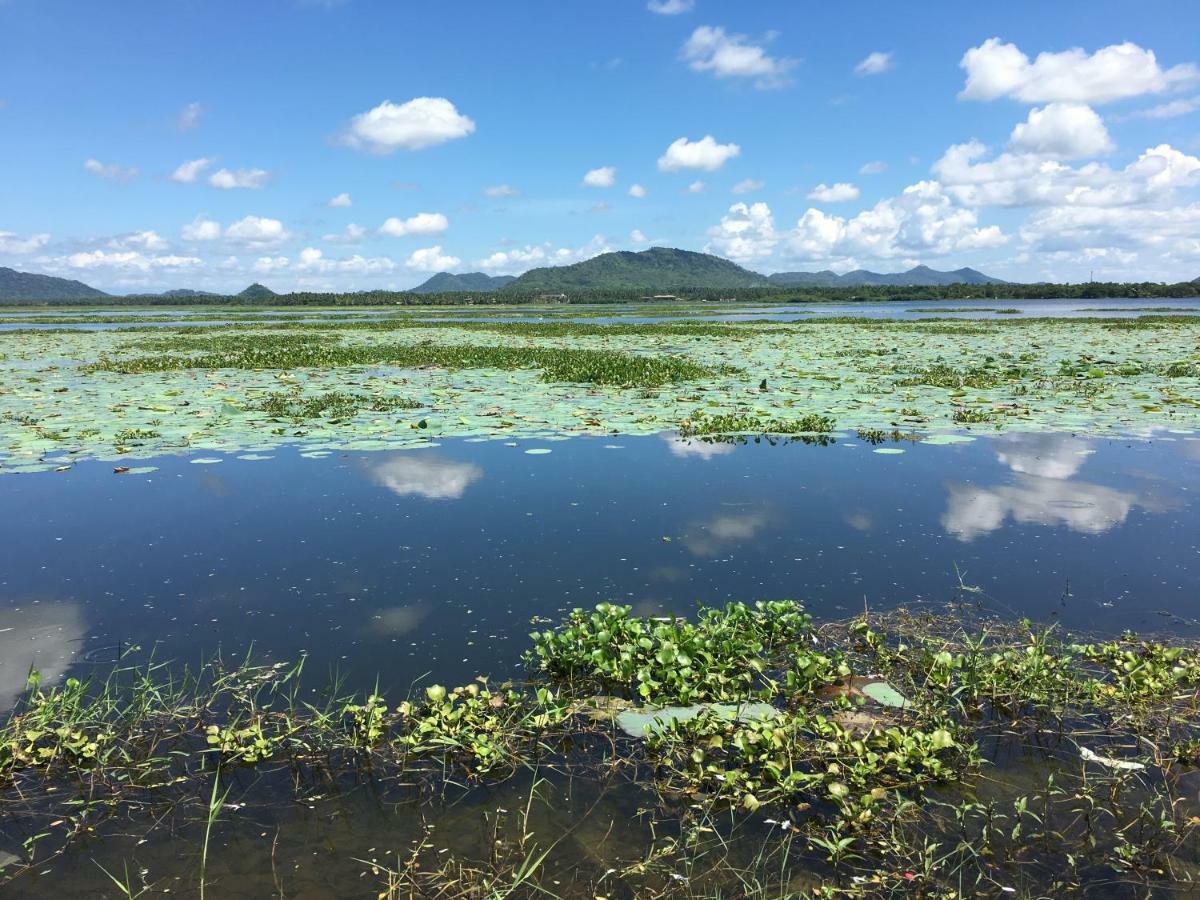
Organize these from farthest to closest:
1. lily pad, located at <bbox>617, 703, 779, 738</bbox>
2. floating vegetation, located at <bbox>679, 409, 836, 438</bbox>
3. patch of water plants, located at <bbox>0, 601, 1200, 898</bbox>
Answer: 1. floating vegetation, located at <bbox>679, 409, 836, 438</bbox>
2. lily pad, located at <bbox>617, 703, 779, 738</bbox>
3. patch of water plants, located at <bbox>0, 601, 1200, 898</bbox>

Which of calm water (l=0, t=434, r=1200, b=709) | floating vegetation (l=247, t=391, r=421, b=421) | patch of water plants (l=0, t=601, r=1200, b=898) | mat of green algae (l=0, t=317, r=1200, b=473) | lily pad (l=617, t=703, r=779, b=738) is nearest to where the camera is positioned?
patch of water plants (l=0, t=601, r=1200, b=898)

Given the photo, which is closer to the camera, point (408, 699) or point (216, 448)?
point (408, 699)

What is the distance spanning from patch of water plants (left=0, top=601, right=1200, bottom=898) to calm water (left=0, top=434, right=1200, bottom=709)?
57cm

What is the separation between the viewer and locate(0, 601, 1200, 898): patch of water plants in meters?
2.84

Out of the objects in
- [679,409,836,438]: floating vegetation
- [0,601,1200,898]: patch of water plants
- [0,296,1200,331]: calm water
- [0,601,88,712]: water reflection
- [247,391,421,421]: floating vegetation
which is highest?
[0,296,1200,331]: calm water

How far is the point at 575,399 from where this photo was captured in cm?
1414

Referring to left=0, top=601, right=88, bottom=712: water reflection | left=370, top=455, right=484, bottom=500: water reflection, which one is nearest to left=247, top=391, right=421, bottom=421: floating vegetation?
left=370, top=455, right=484, bottom=500: water reflection

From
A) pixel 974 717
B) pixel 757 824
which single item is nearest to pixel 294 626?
pixel 757 824

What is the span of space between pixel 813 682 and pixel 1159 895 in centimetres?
171

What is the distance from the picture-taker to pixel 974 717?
151 inches

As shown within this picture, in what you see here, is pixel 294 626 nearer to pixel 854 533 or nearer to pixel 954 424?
pixel 854 533

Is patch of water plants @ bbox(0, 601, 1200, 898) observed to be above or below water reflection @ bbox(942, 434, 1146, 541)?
below

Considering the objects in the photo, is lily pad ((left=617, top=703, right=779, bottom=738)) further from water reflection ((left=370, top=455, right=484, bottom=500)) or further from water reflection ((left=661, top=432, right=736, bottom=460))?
water reflection ((left=661, top=432, right=736, bottom=460))

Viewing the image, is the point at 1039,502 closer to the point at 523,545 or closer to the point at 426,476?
the point at 523,545
